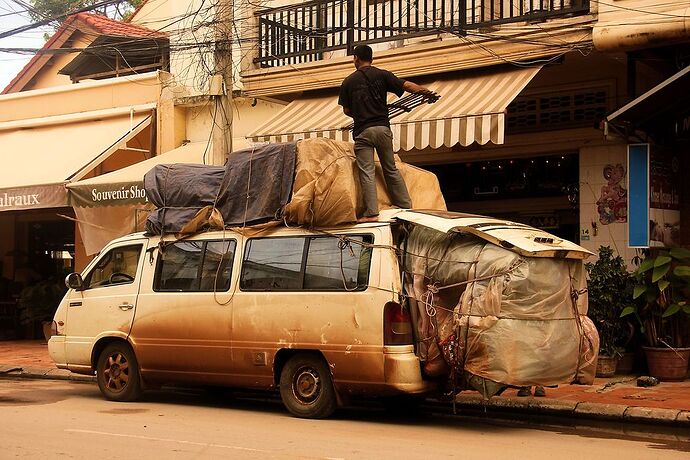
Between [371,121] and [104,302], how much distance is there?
153 inches

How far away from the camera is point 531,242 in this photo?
8414 mm

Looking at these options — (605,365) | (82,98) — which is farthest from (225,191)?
(82,98)

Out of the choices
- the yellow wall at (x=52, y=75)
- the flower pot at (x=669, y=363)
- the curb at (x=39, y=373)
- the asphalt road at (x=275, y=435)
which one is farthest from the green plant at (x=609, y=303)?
the yellow wall at (x=52, y=75)

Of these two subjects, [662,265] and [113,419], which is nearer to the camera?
[113,419]

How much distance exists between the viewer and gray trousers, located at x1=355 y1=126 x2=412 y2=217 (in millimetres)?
9664

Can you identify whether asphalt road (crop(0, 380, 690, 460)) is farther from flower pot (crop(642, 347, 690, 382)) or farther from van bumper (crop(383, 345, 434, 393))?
flower pot (crop(642, 347, 690, 382))

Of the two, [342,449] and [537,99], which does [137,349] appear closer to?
[342,449]

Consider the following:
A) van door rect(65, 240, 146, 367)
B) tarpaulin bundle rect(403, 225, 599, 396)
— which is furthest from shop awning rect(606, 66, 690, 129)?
van door rect(65, 240, 146, 367)

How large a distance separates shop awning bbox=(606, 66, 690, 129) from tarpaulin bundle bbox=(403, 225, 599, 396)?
122 inches

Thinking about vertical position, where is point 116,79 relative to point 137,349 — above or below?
above

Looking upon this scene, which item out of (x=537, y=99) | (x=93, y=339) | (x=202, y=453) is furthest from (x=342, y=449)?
(x=537, y=99)

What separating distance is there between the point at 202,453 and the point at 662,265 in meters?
6.81

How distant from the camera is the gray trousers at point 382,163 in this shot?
9.66 m

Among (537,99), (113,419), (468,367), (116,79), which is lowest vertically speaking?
(113,419)
